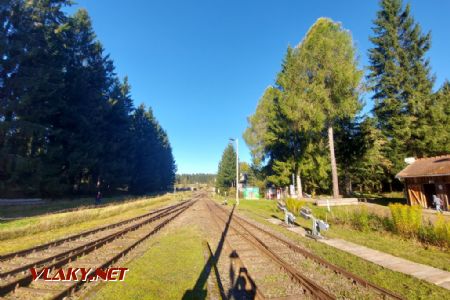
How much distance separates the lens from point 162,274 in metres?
7.73

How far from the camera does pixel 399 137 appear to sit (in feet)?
117

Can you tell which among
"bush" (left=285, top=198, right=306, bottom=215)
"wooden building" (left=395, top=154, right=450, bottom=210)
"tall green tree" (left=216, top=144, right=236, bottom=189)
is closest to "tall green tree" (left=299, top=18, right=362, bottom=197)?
"bush" (left=285, top=198, right=306, bottom=215)

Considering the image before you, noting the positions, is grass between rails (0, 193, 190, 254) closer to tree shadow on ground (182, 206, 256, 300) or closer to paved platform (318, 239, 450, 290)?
tree shadow on ground (182, 206, 256, 300)

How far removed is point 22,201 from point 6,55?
15896mm

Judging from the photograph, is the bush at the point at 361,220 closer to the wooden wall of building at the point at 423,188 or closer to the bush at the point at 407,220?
the bush at the point at 407,220

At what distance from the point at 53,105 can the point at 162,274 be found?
31.0 meters

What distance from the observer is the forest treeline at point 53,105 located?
24938mm

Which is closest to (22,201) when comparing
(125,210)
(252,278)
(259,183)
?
(125,210)

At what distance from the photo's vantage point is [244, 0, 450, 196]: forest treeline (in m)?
27.0

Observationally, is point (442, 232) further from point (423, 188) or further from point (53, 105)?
point (53, 105)

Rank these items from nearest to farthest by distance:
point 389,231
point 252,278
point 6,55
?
1. point 252,278
2. point 389,231
3. point 6,55

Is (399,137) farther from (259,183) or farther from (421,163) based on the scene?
(259,183)

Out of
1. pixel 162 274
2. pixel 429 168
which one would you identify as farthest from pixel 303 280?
pixel 429 168

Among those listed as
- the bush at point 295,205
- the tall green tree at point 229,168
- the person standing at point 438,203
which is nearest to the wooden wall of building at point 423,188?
the person standing at point 438,203
